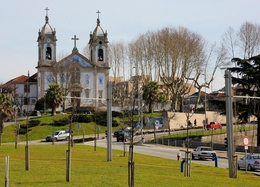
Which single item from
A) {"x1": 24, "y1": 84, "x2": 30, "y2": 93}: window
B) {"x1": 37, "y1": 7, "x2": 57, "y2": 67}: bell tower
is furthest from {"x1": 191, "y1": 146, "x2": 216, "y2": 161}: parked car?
{"x1": 24, "y1": 84, "x2": 30, "y2": 93}: window

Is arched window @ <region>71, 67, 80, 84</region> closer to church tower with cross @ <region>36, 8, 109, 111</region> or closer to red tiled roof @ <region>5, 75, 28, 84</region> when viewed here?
church tower with cross @ <region>36, 8, 109, 111</region>

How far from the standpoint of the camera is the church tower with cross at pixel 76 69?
99688 millimetres

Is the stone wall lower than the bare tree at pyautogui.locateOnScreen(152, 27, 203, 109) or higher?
lower

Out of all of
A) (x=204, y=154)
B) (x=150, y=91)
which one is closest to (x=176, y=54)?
(x=150, y=91)

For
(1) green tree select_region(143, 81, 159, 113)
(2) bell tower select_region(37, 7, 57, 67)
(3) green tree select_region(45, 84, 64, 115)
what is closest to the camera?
(3) green tree select_region(45, 84, 64, 115)

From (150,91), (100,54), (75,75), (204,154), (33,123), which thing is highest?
(100,54)

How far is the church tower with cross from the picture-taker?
3925 inches

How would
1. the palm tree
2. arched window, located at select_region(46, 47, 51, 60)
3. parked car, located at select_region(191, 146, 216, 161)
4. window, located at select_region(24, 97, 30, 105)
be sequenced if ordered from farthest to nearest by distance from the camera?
window, located at select_region(24, 97, 30, 105) < arched window, located at select_region(46, 47, 51, 60) < the palm tree < parked car, located at select_region(191, 146, 216, 161)

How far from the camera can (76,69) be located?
334 feet

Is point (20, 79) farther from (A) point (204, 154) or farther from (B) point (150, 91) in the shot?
(A) point (204, 154)

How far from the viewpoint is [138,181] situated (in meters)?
20.1

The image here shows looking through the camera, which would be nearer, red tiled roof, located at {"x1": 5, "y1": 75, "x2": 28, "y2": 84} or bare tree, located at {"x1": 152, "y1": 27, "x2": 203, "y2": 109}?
bare tree, located at {"x1": 152, "y1": 27, "x2": 203, "y2": 109}

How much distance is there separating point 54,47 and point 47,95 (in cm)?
1938

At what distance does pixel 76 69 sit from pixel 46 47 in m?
7.37
